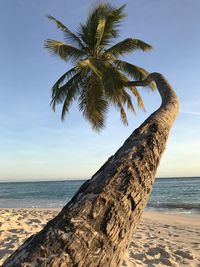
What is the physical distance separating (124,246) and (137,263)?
13.6 ft

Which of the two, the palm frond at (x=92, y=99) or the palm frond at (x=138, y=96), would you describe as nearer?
the palm frond at (x=92, y=99)

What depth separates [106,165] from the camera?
246cm

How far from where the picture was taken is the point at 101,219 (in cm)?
185

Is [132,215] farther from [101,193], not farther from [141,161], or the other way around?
[141,161]

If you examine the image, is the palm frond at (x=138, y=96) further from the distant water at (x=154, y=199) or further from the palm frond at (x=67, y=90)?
the distant water at (x=154, y=199)

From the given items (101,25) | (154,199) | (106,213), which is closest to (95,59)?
(101,25)

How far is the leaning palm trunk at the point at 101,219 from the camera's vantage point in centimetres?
163

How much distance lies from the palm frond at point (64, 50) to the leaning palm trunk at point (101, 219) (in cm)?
902

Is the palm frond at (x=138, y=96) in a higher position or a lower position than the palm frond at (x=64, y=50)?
lower

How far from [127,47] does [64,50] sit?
8.21 ft

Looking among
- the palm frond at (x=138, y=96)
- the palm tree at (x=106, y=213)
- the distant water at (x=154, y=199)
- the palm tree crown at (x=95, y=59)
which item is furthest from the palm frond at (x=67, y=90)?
the distant water at (x=154, y=199)

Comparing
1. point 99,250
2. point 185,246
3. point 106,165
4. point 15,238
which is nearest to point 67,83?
point 15,238

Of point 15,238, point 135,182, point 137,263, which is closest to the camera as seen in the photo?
point 135,182

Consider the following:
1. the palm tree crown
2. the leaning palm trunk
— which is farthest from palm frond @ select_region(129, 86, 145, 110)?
the leaning palm trunk
